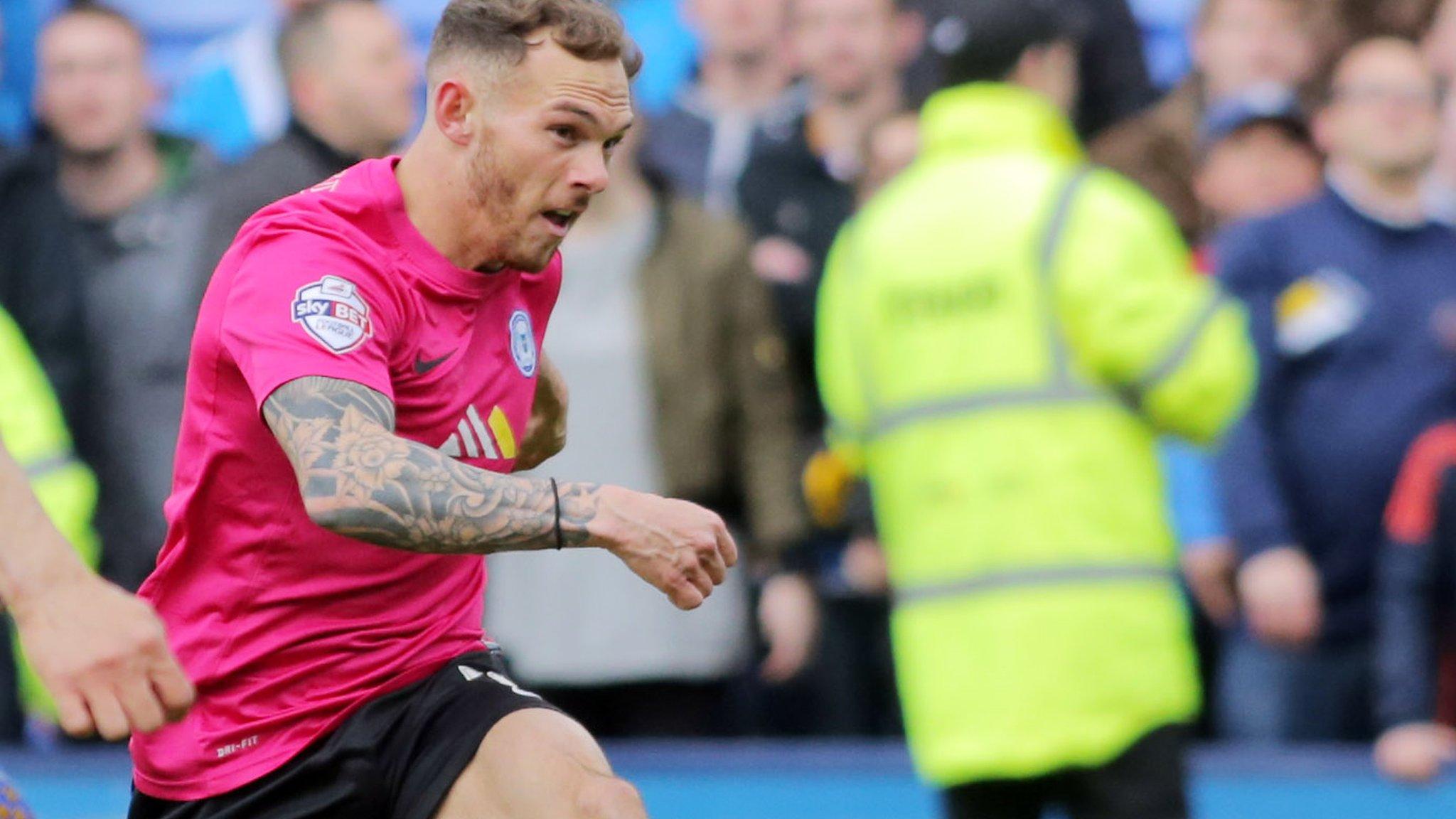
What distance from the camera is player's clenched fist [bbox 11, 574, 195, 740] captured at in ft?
9.59

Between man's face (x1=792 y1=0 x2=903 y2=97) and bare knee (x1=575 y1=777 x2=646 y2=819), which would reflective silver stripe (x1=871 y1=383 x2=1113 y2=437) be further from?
man's face (x1=792 y1=0 x2=903 y2=97)

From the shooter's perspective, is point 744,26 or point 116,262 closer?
point 116,262

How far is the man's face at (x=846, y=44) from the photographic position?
7.72 meters

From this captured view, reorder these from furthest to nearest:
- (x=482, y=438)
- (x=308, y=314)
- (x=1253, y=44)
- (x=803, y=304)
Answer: (x=1253, y=44) < (x=803, y=304) < (x=482, y=438) < (x=308, y=314)

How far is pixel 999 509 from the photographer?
5340 millimetres

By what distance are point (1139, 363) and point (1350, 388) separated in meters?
1.71

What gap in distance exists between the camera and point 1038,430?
17.4 feet

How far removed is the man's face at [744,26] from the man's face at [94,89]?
1.92 meters

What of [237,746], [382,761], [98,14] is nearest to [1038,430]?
[382,761]

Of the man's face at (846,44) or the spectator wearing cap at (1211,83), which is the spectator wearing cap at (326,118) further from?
the spectator wearing cap at (1211,83)

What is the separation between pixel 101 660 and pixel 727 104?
206 inches

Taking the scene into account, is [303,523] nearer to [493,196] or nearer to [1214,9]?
[493,196]

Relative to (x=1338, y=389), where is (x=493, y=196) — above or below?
above

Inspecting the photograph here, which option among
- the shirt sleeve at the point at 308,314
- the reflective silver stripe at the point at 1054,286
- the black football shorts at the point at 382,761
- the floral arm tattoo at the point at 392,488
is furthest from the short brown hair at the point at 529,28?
the reflective silver stripe at the point at 1054,286
